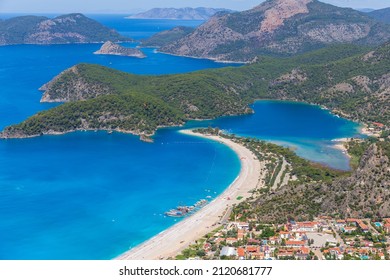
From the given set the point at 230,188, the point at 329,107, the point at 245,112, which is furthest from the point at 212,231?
the point at 329,107

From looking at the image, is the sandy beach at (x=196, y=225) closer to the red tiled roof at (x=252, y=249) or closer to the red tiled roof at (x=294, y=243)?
the red tiled roof at (x=252, y=249)

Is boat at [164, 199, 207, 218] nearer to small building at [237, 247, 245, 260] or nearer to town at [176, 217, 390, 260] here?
town at [176, 217, 390, 260]

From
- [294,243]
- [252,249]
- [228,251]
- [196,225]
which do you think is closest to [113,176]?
[196,225]

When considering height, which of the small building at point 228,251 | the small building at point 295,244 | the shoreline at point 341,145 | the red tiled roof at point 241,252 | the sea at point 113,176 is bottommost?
the sea at point 113,176

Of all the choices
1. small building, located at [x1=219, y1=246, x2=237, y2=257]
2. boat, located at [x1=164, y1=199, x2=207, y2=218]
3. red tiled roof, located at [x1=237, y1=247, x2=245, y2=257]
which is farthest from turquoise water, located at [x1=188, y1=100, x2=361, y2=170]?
small building, located at [x1=219, y1=246, x2=237, y2=257]

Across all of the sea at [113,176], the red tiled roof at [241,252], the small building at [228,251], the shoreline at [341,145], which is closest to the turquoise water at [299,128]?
the sea at [113,176]

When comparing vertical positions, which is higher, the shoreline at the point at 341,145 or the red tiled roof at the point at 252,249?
the shoreline at the point at 341,145

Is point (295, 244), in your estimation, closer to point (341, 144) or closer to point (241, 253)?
point (241, 253)

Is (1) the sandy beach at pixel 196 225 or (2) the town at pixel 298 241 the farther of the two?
(1) the sandy beach at pixel 196 225
